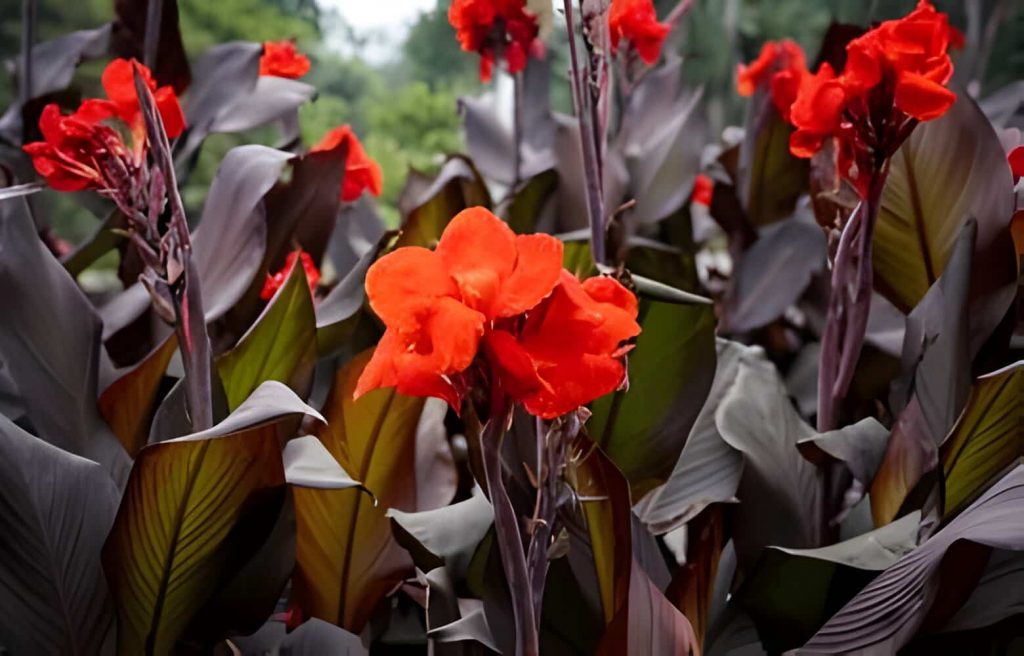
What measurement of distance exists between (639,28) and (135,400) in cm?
51

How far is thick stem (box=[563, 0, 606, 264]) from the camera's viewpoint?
59cm

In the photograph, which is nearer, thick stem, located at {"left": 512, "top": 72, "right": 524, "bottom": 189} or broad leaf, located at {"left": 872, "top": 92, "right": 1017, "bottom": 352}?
broad leaf, located at {"left": 872, "top": 92, "right": 1017, "bottom": 352}

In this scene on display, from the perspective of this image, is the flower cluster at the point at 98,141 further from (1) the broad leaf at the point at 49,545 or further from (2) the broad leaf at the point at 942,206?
(2) the broad leaf at the point at 942,206

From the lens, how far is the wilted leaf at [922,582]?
402 millimetres

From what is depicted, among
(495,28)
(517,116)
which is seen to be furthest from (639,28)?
(517,116)

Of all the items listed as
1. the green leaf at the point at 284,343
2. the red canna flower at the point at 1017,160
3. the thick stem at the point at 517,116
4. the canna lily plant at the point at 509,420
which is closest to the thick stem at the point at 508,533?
the canna lily plant at the point at 509,420

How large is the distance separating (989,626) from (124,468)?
0.49 m

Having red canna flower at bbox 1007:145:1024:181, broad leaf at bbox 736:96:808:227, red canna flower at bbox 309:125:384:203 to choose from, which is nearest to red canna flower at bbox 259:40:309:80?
red canna flower at bbox 309:125:384:203

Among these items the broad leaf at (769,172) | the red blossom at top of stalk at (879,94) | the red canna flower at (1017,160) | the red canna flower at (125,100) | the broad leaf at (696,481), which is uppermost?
the red blossom at top of stalk at (879,94)

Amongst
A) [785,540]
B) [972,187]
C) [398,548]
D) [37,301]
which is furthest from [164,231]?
[972,187]

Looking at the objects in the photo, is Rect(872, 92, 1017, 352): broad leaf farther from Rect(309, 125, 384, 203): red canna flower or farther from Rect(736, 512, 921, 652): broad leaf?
Rect(309, 125, 384, 203): red canna flower

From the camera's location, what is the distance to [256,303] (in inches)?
28.7

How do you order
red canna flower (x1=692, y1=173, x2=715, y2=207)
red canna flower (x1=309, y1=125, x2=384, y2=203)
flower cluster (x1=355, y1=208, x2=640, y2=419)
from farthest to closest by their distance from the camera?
red canna flower (x1=692, y1=173, x2=715, y2=207)
red canna flower (x1=309, y1=125, x2=384, y2=203)
flower cluster (x1=355, y1=208, x2=640, y2=419)

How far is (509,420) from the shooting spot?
13.5 inches
